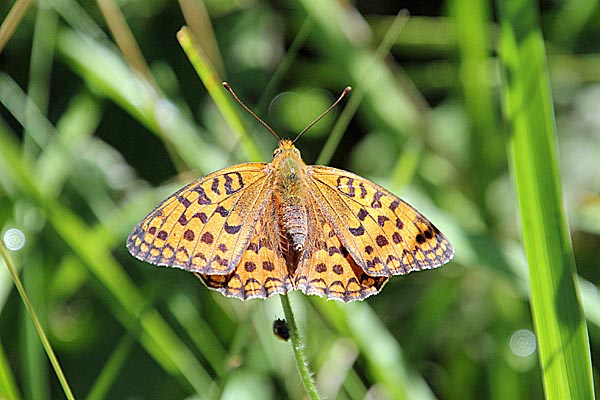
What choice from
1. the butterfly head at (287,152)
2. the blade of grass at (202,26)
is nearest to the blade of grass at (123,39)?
the blade of grass at (202,26)

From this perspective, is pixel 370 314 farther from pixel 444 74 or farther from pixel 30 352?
pixel 444 74

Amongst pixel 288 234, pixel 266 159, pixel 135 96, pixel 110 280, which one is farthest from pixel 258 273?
pixel 135 96

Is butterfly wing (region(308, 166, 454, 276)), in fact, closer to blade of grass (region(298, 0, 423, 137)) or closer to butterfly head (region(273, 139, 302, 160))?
butterfly head (region(273, 139, 302, 160))

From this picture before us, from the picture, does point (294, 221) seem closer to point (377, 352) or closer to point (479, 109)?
point (377, 352)

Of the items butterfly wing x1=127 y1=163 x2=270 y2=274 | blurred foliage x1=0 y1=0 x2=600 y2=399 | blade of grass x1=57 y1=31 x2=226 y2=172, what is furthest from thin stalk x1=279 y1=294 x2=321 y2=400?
blade of grass x1=57 y1=31 x2=226 y2=172

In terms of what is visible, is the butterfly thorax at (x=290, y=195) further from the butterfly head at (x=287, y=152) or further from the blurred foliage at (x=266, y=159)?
the blurred foliage at (x=266, y=159)
